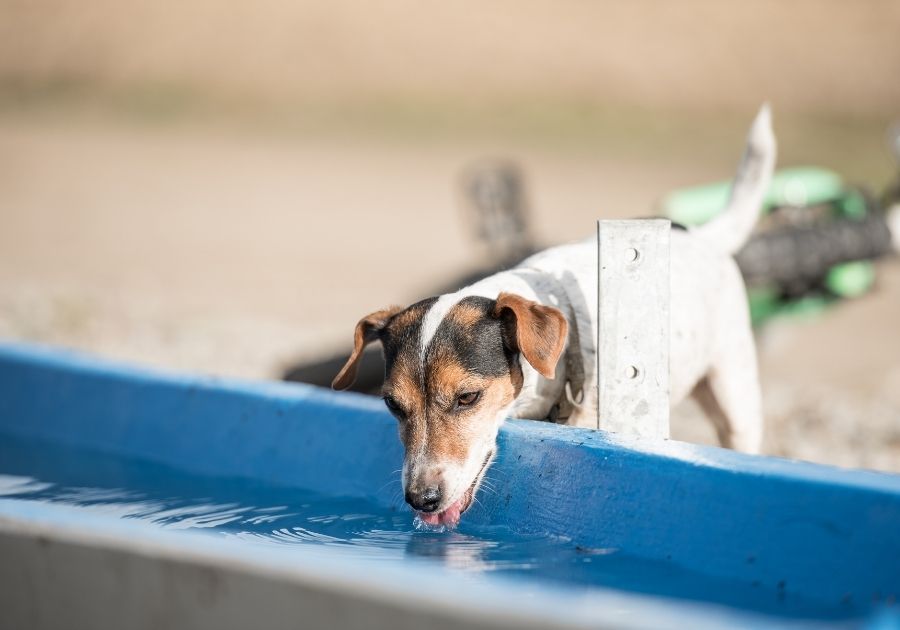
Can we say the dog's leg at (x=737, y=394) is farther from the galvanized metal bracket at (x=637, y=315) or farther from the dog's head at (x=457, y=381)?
the dog's head at (x=457, y=381)

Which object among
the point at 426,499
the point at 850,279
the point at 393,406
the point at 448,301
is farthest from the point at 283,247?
the point at 426,499

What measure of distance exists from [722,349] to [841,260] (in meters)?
2.99

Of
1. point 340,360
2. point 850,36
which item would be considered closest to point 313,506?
point 340,360

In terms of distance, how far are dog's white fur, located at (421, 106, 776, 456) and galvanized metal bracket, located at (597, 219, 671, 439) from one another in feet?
1.19

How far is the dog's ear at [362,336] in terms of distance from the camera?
14.1ft

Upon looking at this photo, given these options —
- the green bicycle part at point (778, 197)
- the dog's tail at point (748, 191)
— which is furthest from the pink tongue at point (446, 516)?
the green bicycle part at point (778, 197)

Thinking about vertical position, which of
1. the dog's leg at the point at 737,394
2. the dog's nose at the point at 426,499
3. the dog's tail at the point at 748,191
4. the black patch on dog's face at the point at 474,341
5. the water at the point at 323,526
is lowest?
the water at the point at 323,526

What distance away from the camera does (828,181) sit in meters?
8.08

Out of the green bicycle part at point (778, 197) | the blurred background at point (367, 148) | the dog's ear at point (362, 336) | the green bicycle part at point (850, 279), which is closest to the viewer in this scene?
the dog's ear at point (362, 336)

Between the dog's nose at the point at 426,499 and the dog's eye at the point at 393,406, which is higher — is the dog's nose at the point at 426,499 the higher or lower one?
the lower one

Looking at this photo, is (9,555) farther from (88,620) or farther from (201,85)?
(201,85)

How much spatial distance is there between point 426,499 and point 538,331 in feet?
2.30

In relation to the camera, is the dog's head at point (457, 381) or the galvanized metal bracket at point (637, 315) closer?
the dog's head at point (457, 381)

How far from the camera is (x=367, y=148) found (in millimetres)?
23484
